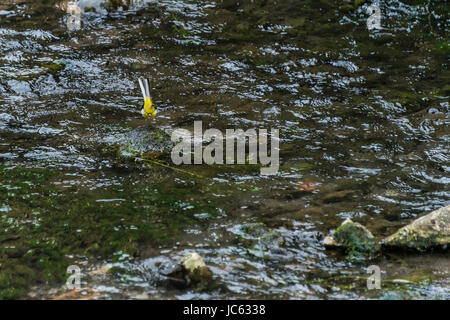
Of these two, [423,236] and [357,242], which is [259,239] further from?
[423,236]

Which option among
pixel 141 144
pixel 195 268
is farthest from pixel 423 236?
pixel 141 144

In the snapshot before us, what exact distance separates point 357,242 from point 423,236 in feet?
1.75

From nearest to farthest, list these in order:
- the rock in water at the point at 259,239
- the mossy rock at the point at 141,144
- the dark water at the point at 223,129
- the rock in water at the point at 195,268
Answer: the rock in water at the point at 195,268 → the dark water at the point at 223,129 → the rock in water at the point at 259,239 → the mossy rock at the point at 141,144

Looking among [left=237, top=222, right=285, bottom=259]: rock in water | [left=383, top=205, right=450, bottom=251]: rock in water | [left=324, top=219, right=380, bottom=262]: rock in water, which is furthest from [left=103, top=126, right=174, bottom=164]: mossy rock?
[left=383, top=205, right=450, bottom=251]: rock in water

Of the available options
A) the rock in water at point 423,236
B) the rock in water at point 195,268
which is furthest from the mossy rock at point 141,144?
the rock in water at point 423,236

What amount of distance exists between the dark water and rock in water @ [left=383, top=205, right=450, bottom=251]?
0.09 metres

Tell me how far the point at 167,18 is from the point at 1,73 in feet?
10.0

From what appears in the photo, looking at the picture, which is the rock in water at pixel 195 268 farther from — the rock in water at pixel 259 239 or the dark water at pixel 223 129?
the rock in water at pixel 259 239

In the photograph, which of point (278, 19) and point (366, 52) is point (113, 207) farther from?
point (278, 19)

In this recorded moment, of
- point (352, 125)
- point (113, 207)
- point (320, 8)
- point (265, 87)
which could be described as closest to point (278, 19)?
point (320, 8)

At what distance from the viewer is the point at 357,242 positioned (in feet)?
12.3

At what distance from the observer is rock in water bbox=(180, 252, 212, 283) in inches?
135

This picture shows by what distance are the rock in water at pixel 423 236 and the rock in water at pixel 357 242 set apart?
16 centimetres

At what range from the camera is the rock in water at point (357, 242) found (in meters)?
3.73
